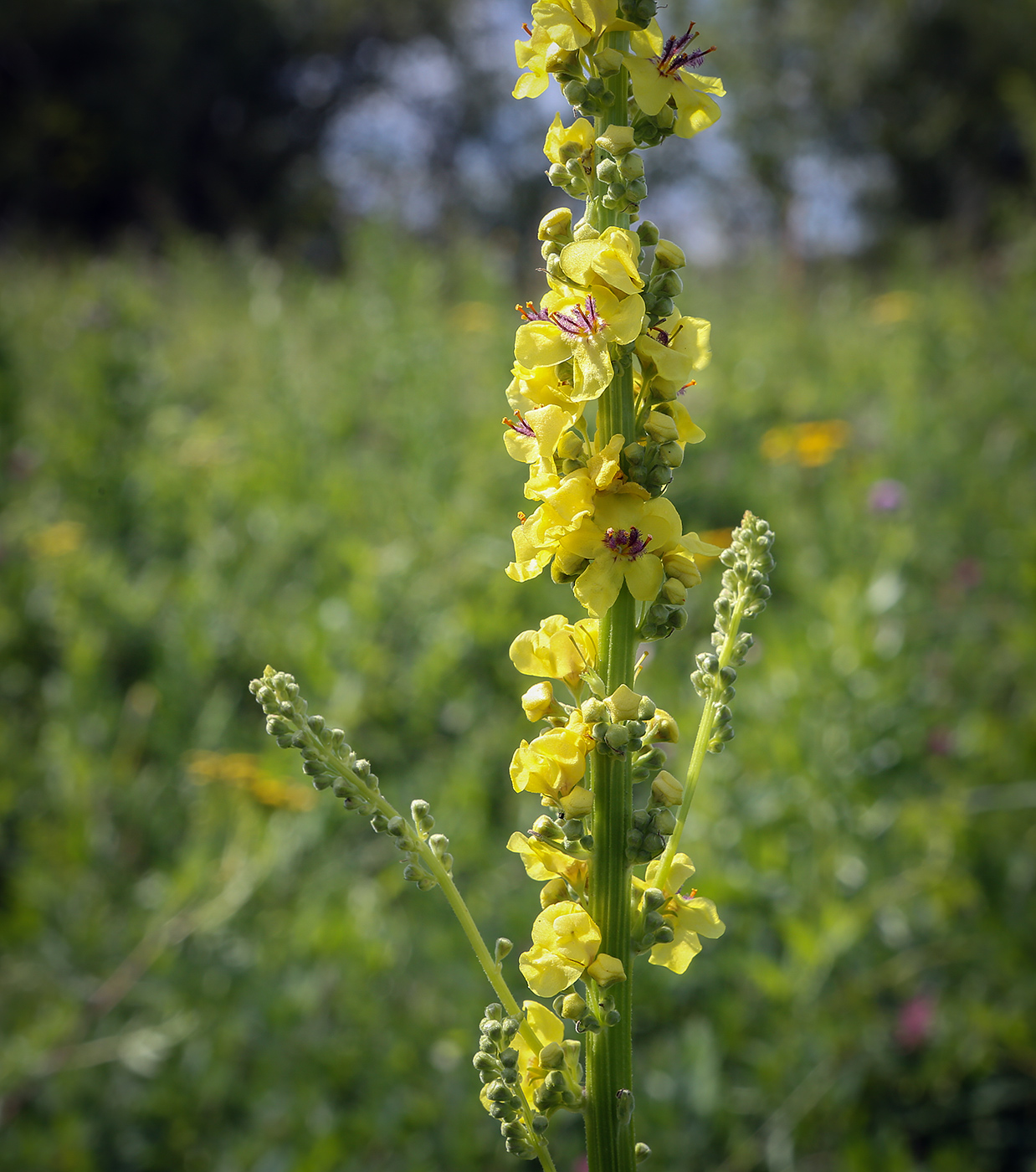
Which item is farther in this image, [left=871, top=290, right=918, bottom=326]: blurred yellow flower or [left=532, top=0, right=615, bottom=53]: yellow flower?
[left=871, top=290, right=918, bottom=326]: blurred yellow flower

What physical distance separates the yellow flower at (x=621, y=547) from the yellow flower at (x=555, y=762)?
0.11m

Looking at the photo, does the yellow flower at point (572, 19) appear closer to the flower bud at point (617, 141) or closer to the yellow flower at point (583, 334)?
the flower bud at point (617, 141)

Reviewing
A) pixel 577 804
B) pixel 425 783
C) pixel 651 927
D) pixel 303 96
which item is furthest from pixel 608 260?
pixel 303 96

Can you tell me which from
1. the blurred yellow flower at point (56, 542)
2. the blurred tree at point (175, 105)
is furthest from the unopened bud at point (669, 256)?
the blurred tree at point (175, 105)

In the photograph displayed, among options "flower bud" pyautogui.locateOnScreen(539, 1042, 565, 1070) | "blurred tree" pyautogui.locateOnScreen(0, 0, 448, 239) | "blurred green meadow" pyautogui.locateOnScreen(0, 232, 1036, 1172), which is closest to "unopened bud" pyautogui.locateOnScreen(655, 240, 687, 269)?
"flower bud" pyautogui.locateOnScreen(539, 1042, 565, 1070)

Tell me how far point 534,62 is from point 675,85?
14 cm

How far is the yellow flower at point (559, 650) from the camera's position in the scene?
83 centimetres

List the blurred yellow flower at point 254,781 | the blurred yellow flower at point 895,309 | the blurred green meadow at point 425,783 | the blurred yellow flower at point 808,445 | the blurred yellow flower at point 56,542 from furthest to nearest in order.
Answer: the blurred yellow flower at point 895,309, the blurred yellow flower at point 56,542, the blurred yellow flower at point 808,445, the blurred yellow flower at point 254,781, the blurred green meadow at point 425,783

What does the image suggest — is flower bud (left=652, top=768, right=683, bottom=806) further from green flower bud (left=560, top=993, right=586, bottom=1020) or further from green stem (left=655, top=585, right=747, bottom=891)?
green flower bud (left=560, top=993, right=586, bottom=1020)

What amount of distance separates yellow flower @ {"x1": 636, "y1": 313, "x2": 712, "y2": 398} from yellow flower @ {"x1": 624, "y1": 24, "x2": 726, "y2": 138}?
17cm

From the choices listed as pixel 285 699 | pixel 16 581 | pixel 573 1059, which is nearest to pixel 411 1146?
pixel 573 1059

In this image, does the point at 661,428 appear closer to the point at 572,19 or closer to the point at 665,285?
the point at 665,285

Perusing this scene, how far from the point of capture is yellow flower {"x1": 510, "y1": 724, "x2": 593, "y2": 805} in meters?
0.77

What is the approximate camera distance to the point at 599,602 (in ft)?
2.53
